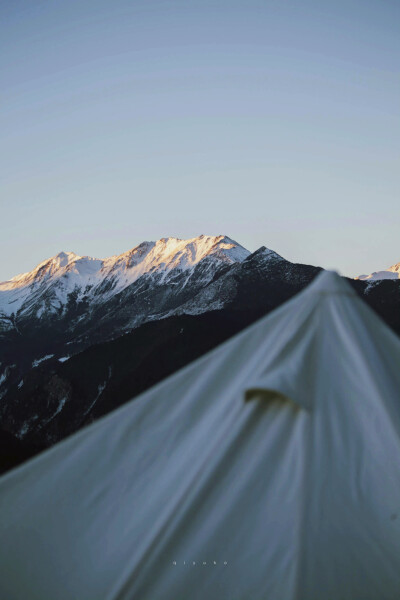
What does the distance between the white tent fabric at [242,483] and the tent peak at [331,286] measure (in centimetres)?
3

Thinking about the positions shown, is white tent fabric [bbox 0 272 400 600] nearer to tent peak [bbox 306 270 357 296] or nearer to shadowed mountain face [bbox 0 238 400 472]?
tent peak [bbox 306 270 357 296]

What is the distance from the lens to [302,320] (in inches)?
350

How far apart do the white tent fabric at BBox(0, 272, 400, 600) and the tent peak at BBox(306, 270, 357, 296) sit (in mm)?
26

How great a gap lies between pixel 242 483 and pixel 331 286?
3.50 meters

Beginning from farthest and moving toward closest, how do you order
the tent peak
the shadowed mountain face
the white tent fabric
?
1. the shadowed mountain face
2. the tent peak
3. the white tent fabric

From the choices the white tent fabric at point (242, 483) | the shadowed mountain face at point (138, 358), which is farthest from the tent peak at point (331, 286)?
the shadowed mountain face at point (138, 358)

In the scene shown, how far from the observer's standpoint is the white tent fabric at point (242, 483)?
6723 mm

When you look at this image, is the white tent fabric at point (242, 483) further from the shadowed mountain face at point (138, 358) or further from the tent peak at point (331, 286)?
the shadowed mountain face at point (138, 358)

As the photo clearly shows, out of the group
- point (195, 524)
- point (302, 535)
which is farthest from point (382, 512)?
point (195, 524)

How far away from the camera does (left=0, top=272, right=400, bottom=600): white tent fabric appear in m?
6.72

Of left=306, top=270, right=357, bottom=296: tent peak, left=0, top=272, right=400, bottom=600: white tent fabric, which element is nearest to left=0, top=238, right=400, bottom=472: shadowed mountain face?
left=0, top=272, right=400, bottom=600: white tent fabric

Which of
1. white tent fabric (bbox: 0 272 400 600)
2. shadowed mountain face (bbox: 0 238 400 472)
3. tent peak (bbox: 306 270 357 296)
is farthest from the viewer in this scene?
shadowed mountain face (bbox: 0 238 400 472)

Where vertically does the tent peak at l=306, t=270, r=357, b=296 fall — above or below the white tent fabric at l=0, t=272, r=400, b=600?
above

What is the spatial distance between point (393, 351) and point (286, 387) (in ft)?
6.86
